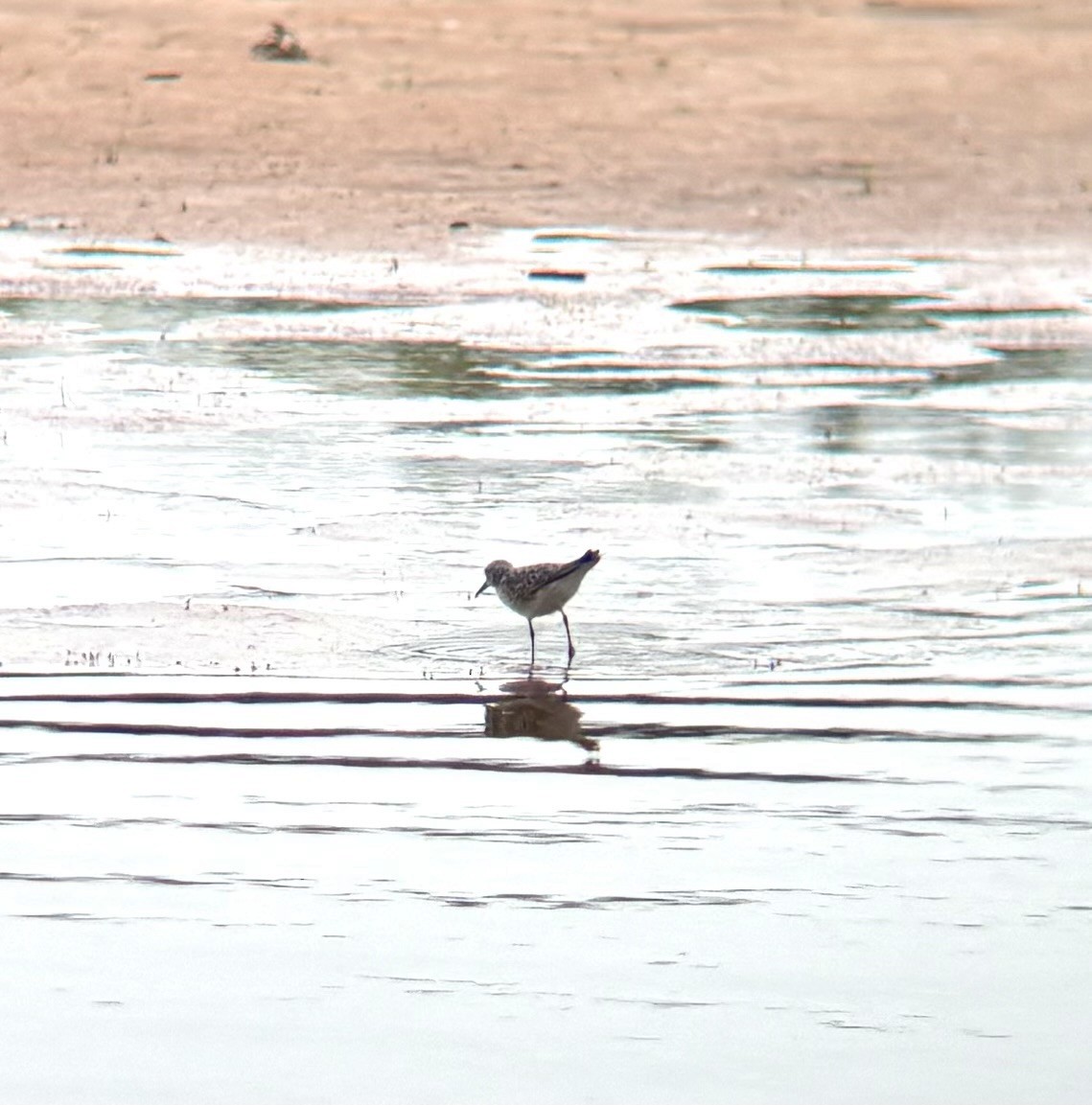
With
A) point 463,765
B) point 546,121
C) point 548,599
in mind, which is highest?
point 546,121

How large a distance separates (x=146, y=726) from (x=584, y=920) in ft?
7.40

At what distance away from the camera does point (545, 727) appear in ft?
28.2

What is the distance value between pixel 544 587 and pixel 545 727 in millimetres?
960

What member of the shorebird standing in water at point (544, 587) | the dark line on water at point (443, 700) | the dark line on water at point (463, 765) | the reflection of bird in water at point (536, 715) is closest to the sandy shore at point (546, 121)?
the shorebird standing in water at point (544, 587)

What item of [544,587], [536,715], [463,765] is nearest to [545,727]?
[536,715]

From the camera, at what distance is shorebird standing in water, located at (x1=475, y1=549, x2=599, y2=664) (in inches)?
372

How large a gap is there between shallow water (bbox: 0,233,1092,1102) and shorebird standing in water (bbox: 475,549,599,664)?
22cm

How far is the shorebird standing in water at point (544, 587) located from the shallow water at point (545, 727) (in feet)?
0.72

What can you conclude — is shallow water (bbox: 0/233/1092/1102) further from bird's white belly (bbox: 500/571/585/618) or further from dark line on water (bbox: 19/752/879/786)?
bird's white belly (bbox: 500/571/585/618)

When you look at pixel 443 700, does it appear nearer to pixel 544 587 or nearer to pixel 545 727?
pixel 545 727

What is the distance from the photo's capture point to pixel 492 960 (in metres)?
6.39

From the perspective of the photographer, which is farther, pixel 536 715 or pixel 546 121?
pixel 546 121

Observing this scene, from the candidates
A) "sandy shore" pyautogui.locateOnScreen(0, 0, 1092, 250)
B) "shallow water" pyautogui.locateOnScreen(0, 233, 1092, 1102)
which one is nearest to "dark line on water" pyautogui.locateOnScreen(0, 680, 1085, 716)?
"shallow water" pyautogui.locateOnScreen(0, 233, 1092, 1102)

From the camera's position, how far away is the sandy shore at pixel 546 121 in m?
23.5
